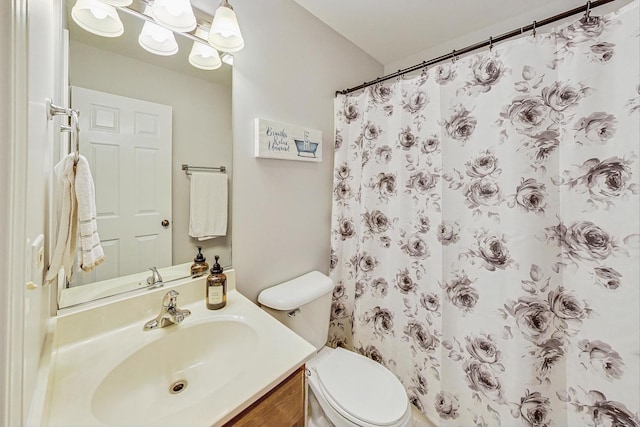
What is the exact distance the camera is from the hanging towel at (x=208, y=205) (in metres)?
1.02

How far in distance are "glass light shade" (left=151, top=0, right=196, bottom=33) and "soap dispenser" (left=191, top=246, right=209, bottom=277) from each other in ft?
2.78

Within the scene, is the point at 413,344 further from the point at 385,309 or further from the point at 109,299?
the point at 109,299

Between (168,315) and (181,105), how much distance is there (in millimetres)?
787

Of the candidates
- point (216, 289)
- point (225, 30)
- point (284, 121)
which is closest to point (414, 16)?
point (284, 121)

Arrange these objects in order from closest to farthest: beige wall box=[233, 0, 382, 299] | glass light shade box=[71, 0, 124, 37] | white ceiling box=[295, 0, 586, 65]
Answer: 1. glass light shade box=[71, 0, 124, 37]
2. beige wall box=[233, 0, 382, 299]
3. white ceiling box=[295, 0, 586, 65]

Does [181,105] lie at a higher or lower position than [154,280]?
higher

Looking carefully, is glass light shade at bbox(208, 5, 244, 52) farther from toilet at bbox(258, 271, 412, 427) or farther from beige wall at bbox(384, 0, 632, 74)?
beige wall at bbox(384, 0, 632, 74)

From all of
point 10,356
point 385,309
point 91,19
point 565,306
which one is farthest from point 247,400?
point 91,19

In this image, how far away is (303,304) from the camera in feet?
3.84

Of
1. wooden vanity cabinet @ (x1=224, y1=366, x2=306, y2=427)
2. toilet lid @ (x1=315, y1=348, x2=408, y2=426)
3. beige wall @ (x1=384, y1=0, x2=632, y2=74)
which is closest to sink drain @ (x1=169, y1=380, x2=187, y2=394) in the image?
wooden vanity cabinet @ (x1=224, y1=366, x2=306, y2=427)

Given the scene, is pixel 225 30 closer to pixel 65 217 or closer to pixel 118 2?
pixel 118 2

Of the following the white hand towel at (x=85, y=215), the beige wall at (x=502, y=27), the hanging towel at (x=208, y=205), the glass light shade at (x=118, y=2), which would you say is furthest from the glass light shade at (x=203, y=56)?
the beige wall at (x=502, y=27)

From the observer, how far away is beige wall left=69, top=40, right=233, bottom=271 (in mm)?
783

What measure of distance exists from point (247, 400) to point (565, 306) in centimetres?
107
